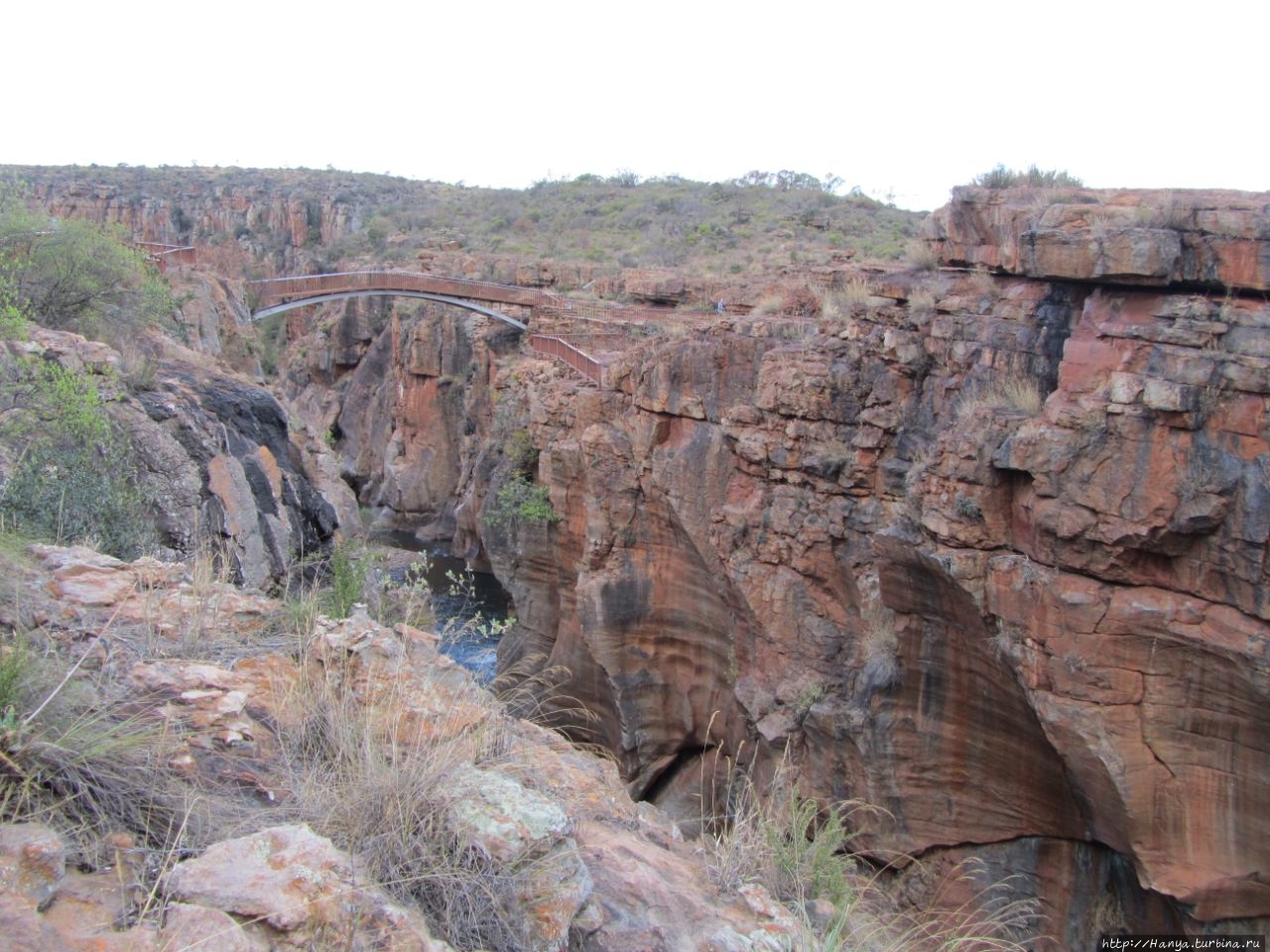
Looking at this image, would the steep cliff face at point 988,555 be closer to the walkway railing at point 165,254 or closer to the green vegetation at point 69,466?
the green vegetation at point 69,466

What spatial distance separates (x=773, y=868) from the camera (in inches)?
163

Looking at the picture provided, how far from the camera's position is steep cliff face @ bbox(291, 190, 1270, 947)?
7.82 m

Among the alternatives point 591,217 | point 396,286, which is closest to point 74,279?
point 396,286

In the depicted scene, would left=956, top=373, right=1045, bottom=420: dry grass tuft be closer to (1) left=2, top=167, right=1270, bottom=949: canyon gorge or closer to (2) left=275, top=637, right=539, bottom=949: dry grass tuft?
(1) left=2, top=167, right=1270, bottom=949: canyon gorge

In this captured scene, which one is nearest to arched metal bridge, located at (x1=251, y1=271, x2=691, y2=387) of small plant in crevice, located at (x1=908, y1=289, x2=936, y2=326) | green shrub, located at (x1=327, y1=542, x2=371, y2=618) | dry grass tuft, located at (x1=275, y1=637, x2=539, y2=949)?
small plant in crevice, located at (x1=908, y1=289, x2=936, y2=326)

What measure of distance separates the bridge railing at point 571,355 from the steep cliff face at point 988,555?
2.02m

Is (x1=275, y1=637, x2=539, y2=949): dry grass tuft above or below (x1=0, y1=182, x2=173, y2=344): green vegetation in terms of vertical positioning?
below

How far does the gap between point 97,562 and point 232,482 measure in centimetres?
319

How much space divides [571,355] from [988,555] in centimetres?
1229

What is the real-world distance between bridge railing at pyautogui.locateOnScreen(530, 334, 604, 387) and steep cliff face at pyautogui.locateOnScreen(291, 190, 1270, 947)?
6.63 feet

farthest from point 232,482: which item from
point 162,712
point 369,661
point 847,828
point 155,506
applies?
point 847,828

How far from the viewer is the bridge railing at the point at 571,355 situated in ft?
59.7

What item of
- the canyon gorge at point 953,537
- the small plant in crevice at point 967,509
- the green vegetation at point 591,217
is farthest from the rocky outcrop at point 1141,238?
the green vegetation at point 591,217

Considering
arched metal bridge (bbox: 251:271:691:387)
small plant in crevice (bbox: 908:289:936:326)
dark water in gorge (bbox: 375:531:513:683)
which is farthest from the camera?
arched metal bridge (bbox: 251:271:691:387)
